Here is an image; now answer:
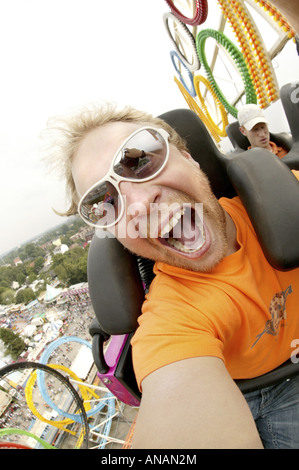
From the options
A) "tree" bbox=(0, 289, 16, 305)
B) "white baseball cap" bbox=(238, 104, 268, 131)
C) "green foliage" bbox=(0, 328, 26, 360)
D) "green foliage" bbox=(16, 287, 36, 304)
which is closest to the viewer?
"white baseball cap" bbox=(238, 104, 268, 131)

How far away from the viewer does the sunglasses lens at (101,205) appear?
0.84 m

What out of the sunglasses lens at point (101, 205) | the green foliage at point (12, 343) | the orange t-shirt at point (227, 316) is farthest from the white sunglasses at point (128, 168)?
the green foliage at point (12, 343)

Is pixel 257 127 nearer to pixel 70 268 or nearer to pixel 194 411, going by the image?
pixel 194 411

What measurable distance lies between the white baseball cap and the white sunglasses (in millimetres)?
1552

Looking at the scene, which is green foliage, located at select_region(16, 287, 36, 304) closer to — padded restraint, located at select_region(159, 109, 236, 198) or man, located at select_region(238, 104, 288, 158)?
man, located at select_region(238, 104, 288, 158)

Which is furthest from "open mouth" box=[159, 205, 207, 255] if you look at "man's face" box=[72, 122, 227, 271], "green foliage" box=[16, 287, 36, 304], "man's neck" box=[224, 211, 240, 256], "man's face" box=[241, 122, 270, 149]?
"green foliage" box=[16, 287, 36, 304]

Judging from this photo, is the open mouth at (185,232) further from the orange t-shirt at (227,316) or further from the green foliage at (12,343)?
the green foliage at (12,343)

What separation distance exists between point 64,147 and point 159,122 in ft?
1.47

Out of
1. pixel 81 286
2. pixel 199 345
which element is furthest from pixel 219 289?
pixel 81 286

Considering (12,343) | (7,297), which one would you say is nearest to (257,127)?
(12,343)

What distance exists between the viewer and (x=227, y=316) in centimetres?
69

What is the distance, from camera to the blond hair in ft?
3.24

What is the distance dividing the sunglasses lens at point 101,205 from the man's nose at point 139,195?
0.04 m

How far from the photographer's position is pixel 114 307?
32.5 inches
